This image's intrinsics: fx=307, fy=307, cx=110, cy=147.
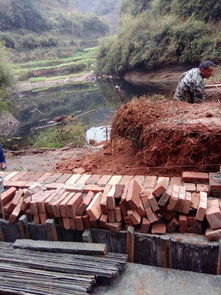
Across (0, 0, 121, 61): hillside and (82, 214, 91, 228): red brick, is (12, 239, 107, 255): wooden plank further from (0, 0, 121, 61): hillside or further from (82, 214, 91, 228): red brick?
(0, 0, 121, 61): hillside

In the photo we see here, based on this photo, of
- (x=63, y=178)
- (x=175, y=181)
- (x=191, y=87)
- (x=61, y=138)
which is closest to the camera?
(x=175, y=181)

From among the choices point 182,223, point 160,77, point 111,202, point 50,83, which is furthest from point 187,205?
point 50,83

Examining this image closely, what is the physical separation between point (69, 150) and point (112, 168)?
4.61 metres

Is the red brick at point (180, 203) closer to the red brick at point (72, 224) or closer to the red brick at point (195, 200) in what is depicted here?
the red brick at point (195, 200)

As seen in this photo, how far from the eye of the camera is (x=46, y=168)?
685 cm

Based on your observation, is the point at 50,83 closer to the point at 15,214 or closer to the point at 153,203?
the point at 15,214

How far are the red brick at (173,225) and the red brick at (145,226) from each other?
0.23 m

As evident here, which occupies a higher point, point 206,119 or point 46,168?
point 206,119

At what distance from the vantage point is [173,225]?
3340 millimetres

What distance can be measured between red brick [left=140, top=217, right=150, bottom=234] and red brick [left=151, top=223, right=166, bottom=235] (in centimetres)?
7

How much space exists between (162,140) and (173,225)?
1.45 meters

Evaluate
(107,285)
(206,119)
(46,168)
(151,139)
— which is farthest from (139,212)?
(46,168)

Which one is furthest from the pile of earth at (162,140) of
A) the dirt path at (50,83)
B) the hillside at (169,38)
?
the dirt path at (50,83)

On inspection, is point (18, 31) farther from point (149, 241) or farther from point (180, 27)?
point (149, 241)
